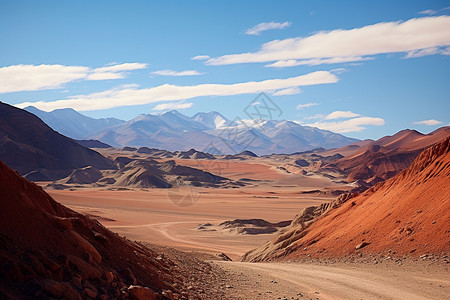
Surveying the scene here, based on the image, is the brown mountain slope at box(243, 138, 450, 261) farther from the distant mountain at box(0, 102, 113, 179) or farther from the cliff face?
the distant mountain at box(0, 102, 113, 179)

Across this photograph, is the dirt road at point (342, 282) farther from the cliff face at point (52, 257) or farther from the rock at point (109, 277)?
the rock at point (109, 277)

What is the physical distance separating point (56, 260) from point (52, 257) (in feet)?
0.34

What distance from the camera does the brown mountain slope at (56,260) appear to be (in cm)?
642

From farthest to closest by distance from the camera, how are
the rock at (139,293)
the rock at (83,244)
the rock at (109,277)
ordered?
the rock at (83,244), the rock at (109,277), the rock at (139,293)

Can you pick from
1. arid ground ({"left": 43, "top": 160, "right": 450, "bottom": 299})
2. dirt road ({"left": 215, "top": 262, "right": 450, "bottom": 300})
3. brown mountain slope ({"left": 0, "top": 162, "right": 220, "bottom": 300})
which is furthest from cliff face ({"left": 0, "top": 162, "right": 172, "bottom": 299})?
arid ground ({"left": 43, "top": 160, "right": 450, "bottom": 299})

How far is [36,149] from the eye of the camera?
4176 inches

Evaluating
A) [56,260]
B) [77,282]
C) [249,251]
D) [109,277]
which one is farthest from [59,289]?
[249,251]

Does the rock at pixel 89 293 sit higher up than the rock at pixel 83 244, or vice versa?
the rock at pixel 83 244

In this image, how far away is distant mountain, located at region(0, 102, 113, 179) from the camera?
98.6 meters

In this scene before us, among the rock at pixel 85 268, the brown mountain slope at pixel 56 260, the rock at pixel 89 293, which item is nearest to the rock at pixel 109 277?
the brown mountain slope at pixel 56 260

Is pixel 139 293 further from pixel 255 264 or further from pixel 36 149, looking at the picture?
pixel 36 149

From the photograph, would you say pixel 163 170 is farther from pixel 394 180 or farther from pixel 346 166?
pixel 394 180

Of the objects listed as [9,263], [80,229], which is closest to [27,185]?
[80,229]

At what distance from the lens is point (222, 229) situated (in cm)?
4181
